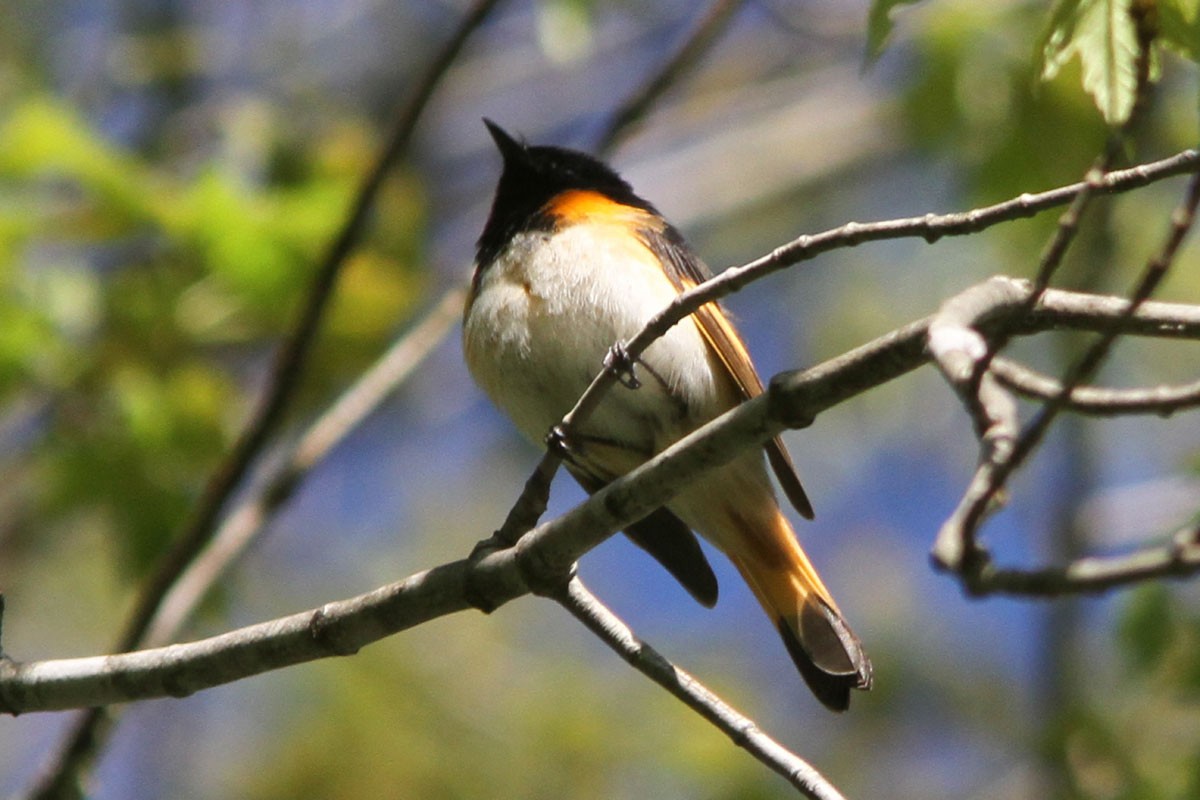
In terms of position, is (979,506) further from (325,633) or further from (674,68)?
(674,68)

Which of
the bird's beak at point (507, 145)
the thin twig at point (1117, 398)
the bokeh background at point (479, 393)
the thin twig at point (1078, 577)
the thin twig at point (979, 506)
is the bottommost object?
the bokeh background at point (479, 393)

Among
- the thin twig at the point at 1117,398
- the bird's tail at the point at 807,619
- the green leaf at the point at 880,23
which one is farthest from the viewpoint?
the bird's tail at the point at 807,619

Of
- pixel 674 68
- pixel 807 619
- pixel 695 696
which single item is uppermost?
pixel 674 68

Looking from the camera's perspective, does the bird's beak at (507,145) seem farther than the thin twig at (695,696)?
Yes

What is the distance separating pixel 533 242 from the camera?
13.8 ft

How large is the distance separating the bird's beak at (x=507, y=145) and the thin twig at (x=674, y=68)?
406 mm

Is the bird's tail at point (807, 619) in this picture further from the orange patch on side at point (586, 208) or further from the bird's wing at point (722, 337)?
the orange patch on side at point (586, 208)

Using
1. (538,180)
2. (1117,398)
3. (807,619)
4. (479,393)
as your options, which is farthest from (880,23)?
(479,393)

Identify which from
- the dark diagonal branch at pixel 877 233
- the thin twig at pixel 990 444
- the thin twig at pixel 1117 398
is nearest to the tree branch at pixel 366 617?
the dark diagonal branch at pixel 877 233

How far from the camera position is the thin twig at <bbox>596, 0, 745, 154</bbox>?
5.16m

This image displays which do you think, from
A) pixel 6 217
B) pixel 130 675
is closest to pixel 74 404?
pixel 6 217

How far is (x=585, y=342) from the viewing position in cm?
388

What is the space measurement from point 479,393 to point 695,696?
16.5ft

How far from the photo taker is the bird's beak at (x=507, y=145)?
16.3 feet
